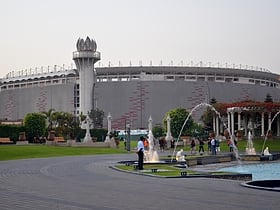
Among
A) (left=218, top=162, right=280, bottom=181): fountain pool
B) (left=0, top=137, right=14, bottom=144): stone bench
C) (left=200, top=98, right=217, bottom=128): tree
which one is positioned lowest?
(left=218, top=162, right=280, bottom=181): fountain pool

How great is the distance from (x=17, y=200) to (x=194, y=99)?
12283 cm

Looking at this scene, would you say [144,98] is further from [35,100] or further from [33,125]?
[33,125]

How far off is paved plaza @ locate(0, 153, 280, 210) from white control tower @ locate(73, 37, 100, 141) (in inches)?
4289

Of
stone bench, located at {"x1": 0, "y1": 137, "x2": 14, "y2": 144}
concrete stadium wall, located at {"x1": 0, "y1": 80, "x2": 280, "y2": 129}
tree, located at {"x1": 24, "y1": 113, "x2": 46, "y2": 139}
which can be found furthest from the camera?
concrete stadium wall, located at {"x1": 0, "y1": 80, "x2": 280, "y2": 129}

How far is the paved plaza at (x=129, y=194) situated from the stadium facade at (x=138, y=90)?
112 meters

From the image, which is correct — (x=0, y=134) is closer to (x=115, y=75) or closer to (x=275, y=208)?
(x=275, y=208)

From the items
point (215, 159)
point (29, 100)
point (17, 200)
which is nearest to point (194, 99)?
point (29, 100)

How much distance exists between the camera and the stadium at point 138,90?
133750 millimetres

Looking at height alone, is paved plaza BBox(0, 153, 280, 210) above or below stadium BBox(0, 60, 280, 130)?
below

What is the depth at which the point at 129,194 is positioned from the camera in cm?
1478

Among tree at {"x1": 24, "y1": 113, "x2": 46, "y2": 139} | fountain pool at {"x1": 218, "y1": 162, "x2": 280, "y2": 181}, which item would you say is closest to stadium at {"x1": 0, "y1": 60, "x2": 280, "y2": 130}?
tree at {"x1": 24, "y1": 113, "x2": 46, "y2": 139}

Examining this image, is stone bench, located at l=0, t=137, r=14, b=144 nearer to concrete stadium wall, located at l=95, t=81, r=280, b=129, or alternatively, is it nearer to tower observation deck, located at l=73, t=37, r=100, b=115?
tower observation deck, located at l=73, t=37, r=100, b=115

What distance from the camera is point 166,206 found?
1220 cm

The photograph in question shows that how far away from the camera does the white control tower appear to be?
12756 centimetres
